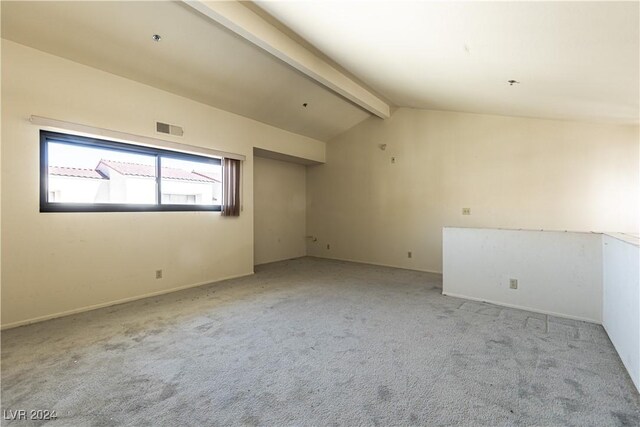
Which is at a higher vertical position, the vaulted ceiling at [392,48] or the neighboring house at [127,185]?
the vaulted ceiling at [392,48]

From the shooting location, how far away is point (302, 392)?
1838 millimetres

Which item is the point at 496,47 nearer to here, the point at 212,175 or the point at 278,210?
the point at 212,175

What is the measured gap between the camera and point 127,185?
12.2ft

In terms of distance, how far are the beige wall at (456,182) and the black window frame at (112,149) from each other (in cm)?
295

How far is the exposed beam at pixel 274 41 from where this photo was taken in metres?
2.56

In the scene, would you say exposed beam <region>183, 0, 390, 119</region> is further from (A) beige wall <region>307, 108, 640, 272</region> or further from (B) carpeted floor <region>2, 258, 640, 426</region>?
(B) carpeted floor <region>2, 258, 640, 426</region>

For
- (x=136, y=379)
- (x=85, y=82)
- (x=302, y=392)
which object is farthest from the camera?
(x=85, y=82)

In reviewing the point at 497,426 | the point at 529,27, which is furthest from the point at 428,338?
the point at 529,27

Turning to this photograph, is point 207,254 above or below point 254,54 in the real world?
below

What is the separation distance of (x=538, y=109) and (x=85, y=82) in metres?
5.62

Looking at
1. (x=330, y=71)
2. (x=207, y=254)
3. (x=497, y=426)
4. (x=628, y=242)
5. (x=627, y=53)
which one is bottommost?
(x=497, y=426)

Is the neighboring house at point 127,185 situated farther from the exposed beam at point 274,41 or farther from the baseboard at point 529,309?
the baseboard at point 529,309

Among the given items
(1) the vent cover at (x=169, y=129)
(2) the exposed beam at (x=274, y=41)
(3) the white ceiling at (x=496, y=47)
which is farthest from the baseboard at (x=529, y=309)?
(1) the vent cover at (x=169, y=129)

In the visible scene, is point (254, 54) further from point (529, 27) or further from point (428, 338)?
point (428, 338)
